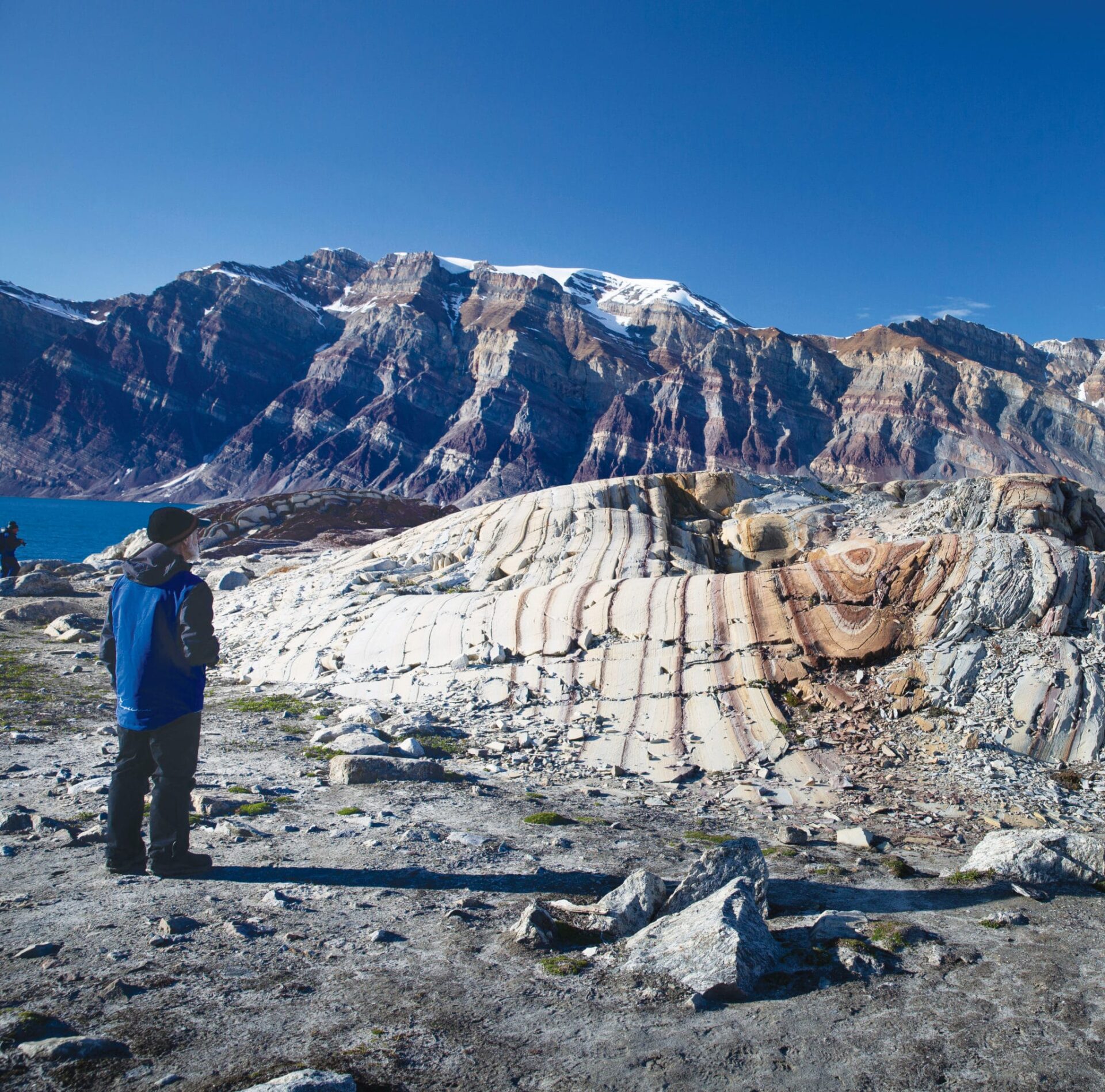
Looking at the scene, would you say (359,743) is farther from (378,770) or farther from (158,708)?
(158,708)

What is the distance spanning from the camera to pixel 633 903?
208 inches

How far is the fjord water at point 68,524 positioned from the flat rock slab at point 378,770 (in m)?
36.6

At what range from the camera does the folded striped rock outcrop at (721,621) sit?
422 inches

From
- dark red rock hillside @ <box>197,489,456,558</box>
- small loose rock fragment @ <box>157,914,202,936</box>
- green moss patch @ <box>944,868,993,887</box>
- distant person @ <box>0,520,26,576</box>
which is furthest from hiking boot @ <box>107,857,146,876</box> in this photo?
dark red rock hillside @ <box>197,489,456,558</box>

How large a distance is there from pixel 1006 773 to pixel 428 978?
8087 mm

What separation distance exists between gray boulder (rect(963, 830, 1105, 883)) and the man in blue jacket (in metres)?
6.69

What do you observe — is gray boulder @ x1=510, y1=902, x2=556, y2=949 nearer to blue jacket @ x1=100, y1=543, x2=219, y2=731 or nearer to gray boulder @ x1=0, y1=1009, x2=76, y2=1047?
gray boulder @ x1=0, y1=1009, x2=76, y2=1047

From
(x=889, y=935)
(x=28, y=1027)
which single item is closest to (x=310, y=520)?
(x=28, y=1027)

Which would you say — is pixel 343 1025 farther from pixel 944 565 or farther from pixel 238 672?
pixel 238 672

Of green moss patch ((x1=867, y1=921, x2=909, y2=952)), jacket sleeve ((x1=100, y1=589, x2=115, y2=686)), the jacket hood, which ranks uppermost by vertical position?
the jacket hood

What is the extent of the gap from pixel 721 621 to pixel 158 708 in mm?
8881

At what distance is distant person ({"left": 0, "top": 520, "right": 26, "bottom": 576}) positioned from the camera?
27.2 m

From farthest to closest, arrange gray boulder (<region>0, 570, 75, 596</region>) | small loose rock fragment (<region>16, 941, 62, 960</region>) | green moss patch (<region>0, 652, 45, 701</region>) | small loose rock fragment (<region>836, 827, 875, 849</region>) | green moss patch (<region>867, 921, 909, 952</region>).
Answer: gray boulder (<region>0, 570, 75, 596</region>) → green moss patch (<region>0, 652, 45, 701</region>) → small loose rock fragment (<region>836, 827, 875, 849</region>) → green moss patch (<region>867, 921, 909, 952</region>) → small loose rock fragment (<region>16, 941, 62, 960</region>)

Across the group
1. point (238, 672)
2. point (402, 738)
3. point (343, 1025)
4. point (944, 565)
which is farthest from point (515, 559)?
point (343, 1025)
